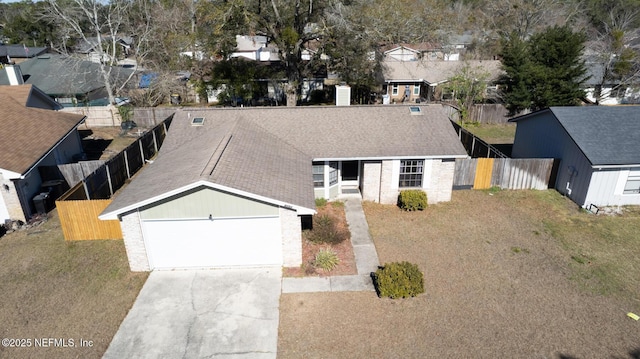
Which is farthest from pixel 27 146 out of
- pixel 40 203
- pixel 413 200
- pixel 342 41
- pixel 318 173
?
pixel 342 41

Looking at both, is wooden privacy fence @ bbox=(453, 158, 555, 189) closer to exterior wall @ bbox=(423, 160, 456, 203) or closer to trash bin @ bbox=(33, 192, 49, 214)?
exterior wall @ bbox=(423, 160, 456, 203)

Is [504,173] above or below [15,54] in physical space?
below

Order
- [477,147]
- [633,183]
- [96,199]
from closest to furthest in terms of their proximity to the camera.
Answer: [96,199]
[633,183]
[477,147]

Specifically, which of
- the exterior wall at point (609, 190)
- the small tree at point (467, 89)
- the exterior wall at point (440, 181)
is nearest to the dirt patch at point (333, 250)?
the exterior wall at point (440, 181)

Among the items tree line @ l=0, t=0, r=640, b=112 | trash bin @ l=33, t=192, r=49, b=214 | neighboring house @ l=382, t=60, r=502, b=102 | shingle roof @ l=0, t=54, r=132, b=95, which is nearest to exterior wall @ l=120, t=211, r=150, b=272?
trash bin @ l=33, t=192, r=49, b=214

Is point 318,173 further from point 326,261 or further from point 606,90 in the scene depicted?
point 606,90

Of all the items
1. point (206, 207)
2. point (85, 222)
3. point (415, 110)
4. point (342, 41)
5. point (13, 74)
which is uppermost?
point (342, 41)

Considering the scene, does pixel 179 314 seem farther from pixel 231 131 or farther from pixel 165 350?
pixel 231 131
